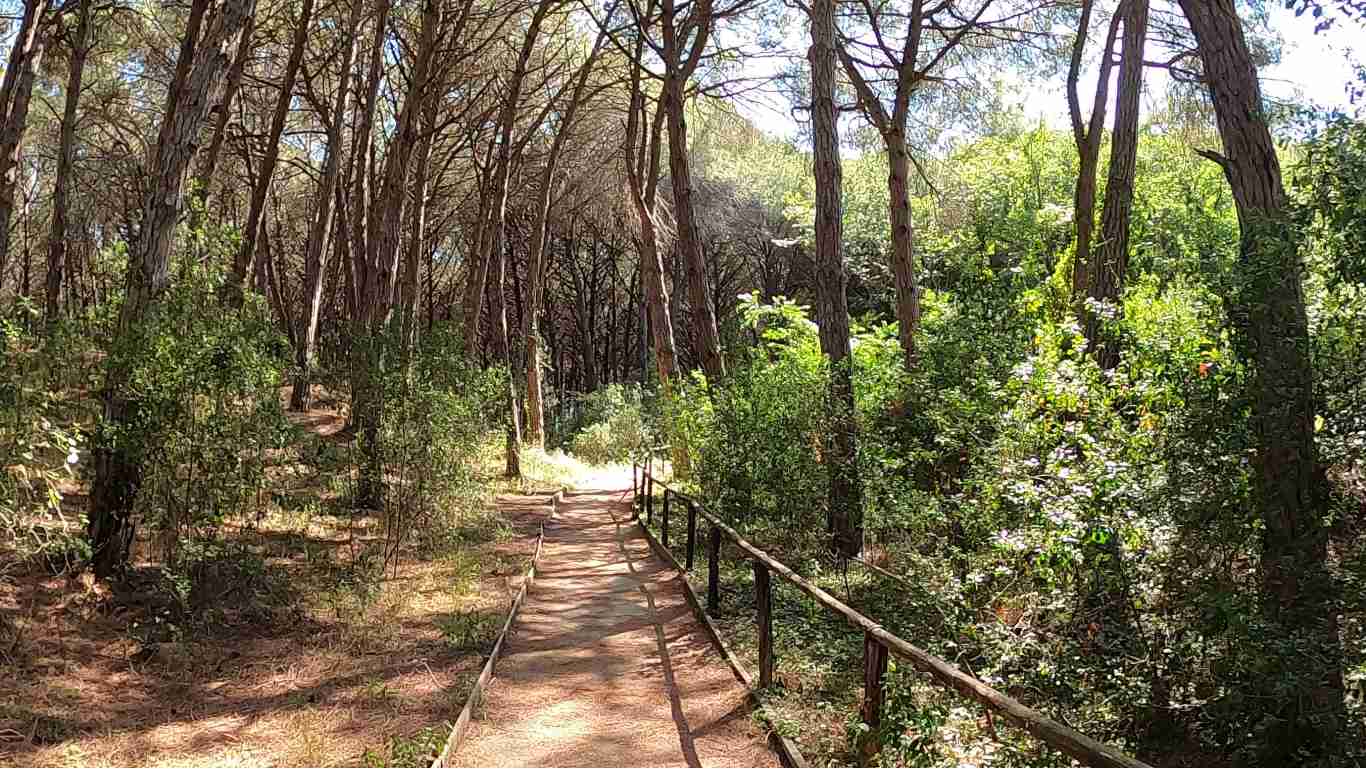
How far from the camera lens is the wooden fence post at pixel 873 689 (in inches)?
175

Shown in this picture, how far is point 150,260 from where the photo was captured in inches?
307

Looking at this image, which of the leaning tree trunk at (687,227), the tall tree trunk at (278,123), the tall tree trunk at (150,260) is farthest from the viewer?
the leaning tree trunk at (687,227)

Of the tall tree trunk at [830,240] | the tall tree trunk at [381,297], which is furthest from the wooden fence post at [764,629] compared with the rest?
the tall tree trunk at [381,297]

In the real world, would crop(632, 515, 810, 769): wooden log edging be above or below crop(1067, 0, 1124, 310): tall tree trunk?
below

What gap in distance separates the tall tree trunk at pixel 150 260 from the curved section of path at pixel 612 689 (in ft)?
10.7

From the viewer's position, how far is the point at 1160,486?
206 inches

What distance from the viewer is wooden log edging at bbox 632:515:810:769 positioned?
192 inches

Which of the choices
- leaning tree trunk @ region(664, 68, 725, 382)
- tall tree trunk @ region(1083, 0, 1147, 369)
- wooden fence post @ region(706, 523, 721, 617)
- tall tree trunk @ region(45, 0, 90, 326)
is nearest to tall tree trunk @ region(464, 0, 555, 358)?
leaning tree trunk @ region(664, 68, 725, 382)

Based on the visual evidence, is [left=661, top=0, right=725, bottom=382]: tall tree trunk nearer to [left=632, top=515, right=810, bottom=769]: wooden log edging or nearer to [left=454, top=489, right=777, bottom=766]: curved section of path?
[left=632, top=515, right=810, bottom=769]: wooden log edging

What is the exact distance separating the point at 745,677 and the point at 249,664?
12.1ft

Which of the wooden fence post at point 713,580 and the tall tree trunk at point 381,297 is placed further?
the tall tree trunk at point 381,297

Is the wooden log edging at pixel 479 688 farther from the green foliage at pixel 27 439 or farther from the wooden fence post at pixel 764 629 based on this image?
the green foliage at pixel 27 439

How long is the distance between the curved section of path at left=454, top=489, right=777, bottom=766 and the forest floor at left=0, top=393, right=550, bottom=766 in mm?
343

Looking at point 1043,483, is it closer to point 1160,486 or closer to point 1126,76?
point 1160,486
